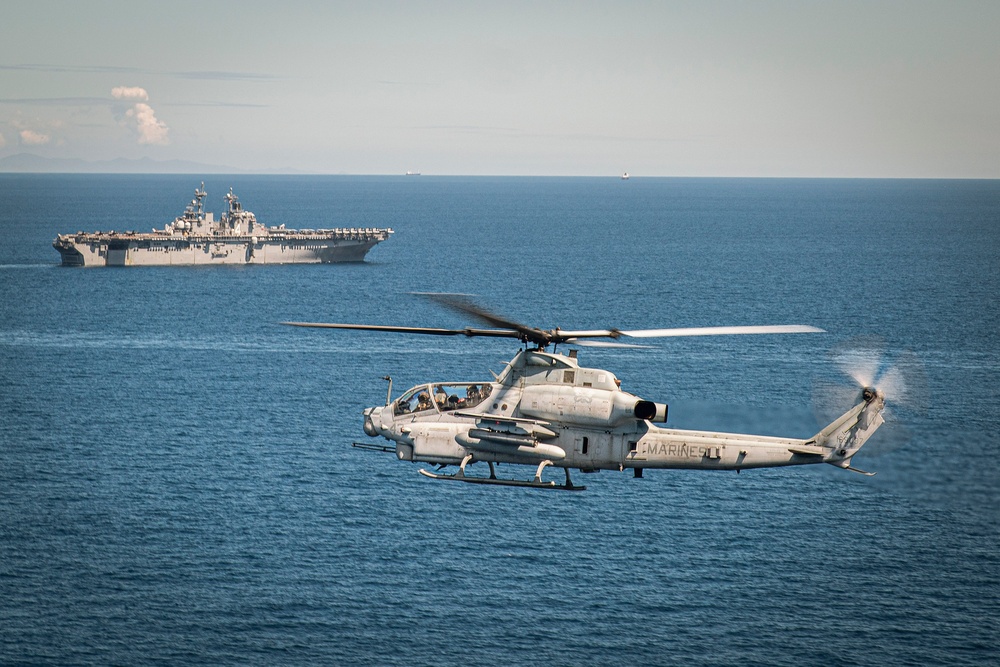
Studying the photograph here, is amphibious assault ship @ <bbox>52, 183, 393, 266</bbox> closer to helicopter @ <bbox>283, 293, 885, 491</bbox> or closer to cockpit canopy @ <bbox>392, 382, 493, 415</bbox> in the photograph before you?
cockpit canopy @ <bbox>392, 382, 493, 415</bbox>

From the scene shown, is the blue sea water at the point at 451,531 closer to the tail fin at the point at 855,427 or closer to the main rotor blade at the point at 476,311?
the tail fin at the point at 855,427

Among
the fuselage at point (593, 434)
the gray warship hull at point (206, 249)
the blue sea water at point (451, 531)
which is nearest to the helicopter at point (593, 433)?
the fuselage at point (593, 434)

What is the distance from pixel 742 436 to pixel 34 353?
97410 mm

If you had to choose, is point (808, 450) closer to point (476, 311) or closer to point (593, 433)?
point (593, 433)

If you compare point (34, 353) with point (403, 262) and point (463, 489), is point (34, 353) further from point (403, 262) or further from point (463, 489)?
point (403, 262)

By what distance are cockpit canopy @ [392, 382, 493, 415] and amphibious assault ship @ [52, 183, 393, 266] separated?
5739 inches

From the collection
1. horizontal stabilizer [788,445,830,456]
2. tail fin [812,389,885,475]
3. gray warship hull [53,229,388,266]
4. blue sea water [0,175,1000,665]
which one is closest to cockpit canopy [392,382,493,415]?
blue sea water [0,175,1000,665]

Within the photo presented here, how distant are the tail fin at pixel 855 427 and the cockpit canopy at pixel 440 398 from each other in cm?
1011

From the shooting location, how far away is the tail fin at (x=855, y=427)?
33156mm

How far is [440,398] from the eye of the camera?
35188 millimetres

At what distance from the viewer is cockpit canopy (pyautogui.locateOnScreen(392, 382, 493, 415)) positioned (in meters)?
34.3

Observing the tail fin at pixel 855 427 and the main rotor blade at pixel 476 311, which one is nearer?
the main rotor blade at pixel 476 311

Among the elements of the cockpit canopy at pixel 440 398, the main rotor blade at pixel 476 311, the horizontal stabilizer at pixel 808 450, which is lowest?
the horizontal stabilizer at pixel 808 450

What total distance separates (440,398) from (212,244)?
15222cm
